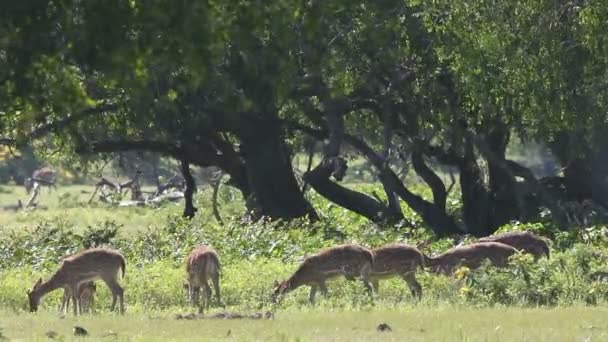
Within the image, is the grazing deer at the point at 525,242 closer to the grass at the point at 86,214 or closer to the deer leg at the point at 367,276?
the deer leg at the point at 367,276

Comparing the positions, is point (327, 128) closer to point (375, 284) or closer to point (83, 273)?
point (375, 284)

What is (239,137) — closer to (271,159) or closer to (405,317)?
(271,159)

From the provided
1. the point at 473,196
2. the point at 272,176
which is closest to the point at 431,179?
the point at 473,196

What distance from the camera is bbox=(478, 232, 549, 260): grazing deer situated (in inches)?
833

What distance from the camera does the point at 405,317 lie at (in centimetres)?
1661

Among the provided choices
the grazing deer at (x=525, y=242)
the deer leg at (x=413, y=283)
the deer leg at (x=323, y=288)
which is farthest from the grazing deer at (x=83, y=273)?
the grazing deer at (x=525, y=242)

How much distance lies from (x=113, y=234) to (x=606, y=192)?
1005cm

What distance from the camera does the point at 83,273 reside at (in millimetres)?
19406

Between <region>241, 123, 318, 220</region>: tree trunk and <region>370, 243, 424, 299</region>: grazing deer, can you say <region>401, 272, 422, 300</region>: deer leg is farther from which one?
<region>241, 123, 318, 220</region>: tree trunk

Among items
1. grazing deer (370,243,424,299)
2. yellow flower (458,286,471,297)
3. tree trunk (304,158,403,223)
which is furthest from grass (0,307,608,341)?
tree trunk (304,158,403,223)

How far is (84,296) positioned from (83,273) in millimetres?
299

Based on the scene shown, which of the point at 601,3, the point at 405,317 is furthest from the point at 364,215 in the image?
the point at 405,317

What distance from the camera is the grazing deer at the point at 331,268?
19500 mm

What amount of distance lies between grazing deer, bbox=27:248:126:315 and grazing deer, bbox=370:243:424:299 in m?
3.26
